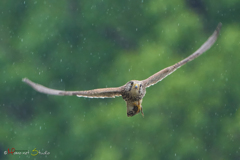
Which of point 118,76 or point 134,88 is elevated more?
point 134,88

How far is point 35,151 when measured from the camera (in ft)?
43.2

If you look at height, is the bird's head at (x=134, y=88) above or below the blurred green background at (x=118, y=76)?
above

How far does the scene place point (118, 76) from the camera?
43.4 ft

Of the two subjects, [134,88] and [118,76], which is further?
[118,76]

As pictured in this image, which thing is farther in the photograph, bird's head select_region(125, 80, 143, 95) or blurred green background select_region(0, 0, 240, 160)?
blurred green background select_region(0, 0, 240, 160)

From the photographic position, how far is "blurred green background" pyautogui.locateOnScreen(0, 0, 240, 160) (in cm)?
1270

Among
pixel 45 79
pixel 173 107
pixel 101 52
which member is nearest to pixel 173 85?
pixel 173 107

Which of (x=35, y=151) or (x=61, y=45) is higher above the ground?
(x=61, y=45)

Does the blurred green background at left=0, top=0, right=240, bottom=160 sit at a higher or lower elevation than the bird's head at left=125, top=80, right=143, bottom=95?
lower

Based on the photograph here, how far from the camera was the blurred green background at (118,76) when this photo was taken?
12.7 metres

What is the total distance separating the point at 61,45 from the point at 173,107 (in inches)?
144

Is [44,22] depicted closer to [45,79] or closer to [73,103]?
[45,79]

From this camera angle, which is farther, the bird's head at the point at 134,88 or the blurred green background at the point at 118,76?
the blurred green background at the point at 118,76

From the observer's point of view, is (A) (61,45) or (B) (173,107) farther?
(A) (61,45)
